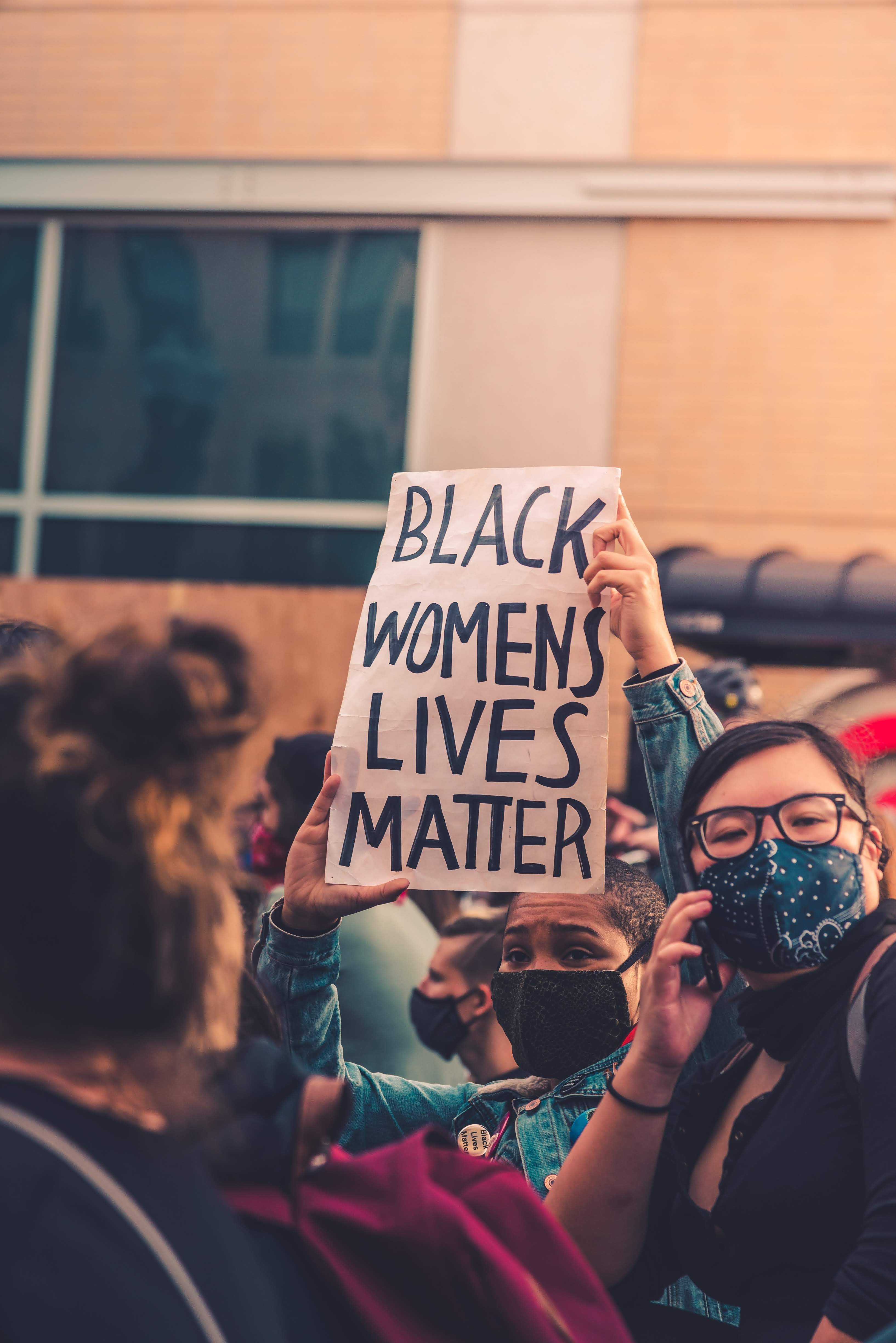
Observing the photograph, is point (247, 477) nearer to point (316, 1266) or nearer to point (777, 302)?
point (777, 302)

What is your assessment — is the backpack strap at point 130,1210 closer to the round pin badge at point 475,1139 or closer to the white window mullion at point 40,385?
the round pin badge at point 475,1139

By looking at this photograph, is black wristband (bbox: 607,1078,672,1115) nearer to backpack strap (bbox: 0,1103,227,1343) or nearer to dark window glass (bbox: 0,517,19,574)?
backpack strap (bbox: 0,1103,227,1343)

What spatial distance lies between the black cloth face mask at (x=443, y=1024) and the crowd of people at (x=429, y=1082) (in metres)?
0.34

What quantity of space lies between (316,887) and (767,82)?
8.54m

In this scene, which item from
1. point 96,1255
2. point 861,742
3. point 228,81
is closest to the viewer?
point 96,1255

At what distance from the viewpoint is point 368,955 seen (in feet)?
9.54

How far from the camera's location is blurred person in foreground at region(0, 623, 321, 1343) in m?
0.96

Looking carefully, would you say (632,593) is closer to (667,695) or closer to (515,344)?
(667,695)

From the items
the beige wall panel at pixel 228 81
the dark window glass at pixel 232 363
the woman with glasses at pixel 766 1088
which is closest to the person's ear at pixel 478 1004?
the woman with glasses at pixel 766 1088

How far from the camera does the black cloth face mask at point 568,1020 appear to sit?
210 cm

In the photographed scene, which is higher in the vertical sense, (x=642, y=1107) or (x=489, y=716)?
(x=489, y=716)

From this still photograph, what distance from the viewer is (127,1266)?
37.7 inches

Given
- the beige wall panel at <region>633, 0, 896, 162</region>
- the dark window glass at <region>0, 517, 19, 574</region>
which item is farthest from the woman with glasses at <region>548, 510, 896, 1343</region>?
the dark window glass at <region>0, 517, 19, 574</region>

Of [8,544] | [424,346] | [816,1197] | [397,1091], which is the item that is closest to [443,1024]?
[397,1091]
